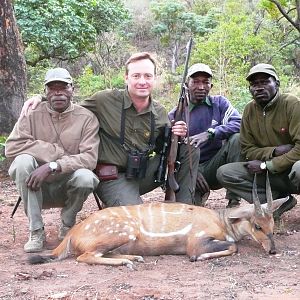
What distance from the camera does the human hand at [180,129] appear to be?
638 centimetres

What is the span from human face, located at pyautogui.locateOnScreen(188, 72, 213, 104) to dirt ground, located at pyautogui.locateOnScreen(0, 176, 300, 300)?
197 cm

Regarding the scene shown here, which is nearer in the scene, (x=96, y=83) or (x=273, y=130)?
(x=273, y=130)

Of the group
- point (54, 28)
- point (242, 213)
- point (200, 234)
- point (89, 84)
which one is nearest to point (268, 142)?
point (242, 213)

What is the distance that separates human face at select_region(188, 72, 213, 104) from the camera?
7.04m

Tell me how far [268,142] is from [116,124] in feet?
5.75

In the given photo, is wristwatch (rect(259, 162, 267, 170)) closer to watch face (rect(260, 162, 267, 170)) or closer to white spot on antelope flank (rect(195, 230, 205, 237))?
watch face (rect(260, 162, 267, 170))

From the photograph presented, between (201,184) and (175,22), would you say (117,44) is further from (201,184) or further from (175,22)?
(201,184)

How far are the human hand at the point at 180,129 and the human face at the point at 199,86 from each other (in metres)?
0.79

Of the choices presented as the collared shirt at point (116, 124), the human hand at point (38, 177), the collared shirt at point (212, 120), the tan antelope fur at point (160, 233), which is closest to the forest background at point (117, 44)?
the collared shirt at point (212, 120)

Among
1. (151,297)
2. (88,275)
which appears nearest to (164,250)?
(88,275)

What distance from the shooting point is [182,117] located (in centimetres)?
683

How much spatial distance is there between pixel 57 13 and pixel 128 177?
29.8 ft

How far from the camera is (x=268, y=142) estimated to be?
260 inches

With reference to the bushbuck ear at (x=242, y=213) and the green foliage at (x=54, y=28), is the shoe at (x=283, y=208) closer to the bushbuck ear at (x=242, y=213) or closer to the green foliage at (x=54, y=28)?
the bushbuck ear at (x=242, y=213)
